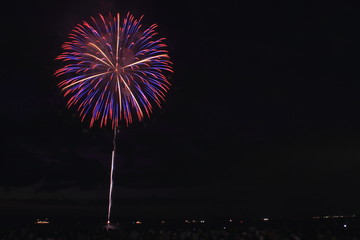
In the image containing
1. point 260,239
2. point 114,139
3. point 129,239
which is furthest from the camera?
point 260,239

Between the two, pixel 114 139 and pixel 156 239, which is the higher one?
pixel 114 139

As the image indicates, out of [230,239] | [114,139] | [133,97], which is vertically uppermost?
[133,97]

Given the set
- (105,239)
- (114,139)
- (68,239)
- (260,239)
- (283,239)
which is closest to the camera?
(114,139)

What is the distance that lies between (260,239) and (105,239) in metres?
35.8

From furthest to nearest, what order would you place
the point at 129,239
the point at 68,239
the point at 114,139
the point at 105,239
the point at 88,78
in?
the point at 68,239 → the point at 129,239 → the point at 105,239 → the point at 114,139 → the point at 88,78

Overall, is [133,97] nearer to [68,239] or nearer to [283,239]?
[68,239]

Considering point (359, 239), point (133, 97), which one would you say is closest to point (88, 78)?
point (133, 97)

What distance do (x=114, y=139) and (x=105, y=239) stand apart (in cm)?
2503

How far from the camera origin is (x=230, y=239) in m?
87.6

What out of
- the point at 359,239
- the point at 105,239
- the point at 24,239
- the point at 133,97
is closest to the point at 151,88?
the point at 133,97

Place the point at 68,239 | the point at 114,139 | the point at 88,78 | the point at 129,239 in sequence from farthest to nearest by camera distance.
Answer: the point at 68,239
the point at 129,239
the point at 114,139
the point at 88,78

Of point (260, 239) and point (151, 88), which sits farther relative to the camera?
point (260, 239)

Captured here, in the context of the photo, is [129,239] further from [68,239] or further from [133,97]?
[133,97]

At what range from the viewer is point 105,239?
190 feet
